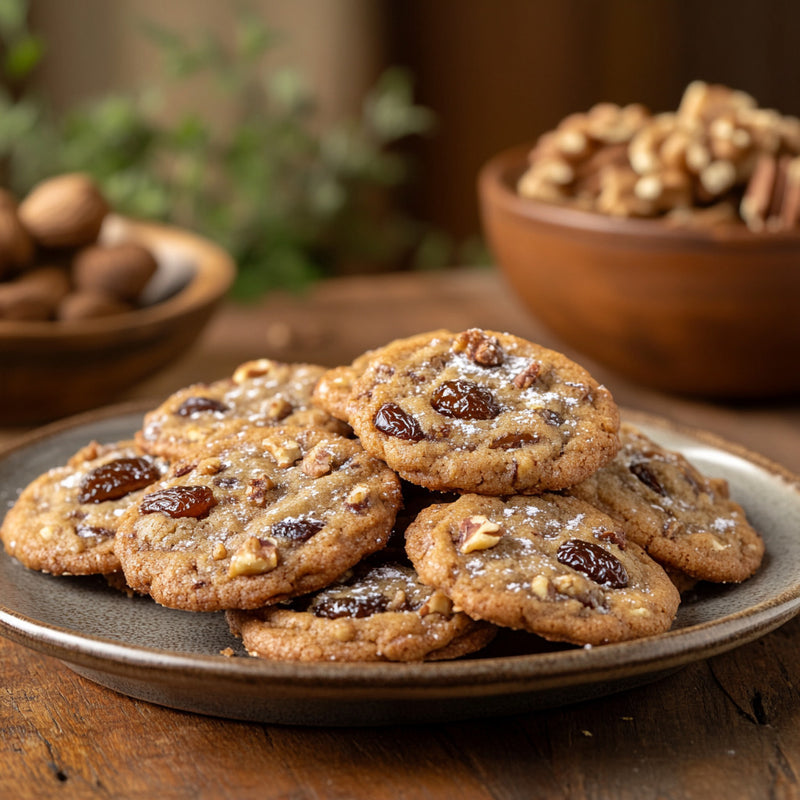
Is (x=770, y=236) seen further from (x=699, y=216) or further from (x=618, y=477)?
(x=618, y=477)

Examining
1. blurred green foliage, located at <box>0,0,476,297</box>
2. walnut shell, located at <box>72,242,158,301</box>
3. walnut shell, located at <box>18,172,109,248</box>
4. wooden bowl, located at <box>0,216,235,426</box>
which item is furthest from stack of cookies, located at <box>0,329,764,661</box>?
blurred green foliage, located at <box>0,0,476,297</box>

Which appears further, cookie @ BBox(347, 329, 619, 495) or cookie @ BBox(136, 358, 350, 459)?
cookie @ BBox(136, 358, 350, 459)

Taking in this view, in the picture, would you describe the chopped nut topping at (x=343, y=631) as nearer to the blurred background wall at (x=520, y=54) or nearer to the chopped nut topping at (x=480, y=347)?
the chopped nut topping at (x=480, y=347)

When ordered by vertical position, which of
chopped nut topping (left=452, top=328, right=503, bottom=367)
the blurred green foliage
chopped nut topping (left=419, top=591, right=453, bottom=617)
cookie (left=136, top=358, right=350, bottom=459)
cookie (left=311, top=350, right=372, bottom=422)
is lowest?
the blurred green foliage

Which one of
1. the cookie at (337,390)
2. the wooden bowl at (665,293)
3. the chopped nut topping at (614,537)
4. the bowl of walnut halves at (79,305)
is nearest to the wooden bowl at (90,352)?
the bowl of walnut halves at (79,305)

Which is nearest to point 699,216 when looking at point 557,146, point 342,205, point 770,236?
point 770,236

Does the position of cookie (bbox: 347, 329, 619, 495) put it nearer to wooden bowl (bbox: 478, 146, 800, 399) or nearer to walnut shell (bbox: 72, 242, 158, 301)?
wooden bowl (bbox: 478, 146, 800, 399)

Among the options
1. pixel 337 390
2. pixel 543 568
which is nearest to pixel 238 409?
pixel 337 390
